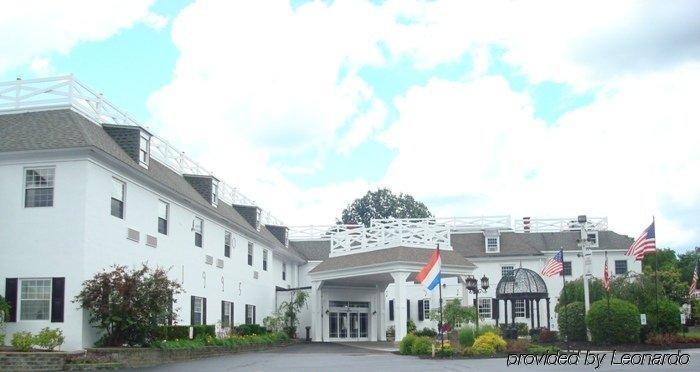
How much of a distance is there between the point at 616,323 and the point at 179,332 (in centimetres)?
1725

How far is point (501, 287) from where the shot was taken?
4241 centimetres

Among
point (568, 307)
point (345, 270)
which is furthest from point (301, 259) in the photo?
point (568, 307)

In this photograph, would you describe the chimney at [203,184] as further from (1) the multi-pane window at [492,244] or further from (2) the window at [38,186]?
(1) the multi-pane window at [492,244]

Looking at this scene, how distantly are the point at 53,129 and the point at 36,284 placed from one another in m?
5.04

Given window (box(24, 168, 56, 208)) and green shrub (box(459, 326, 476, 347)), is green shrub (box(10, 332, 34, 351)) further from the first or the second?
green shrub (box(459, 326, 476, 347))

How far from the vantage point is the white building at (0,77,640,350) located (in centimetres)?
2439

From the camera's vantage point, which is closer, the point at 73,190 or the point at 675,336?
the point at 73,190

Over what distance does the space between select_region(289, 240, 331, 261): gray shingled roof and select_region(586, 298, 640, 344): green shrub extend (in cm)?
2620

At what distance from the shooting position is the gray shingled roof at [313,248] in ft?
182

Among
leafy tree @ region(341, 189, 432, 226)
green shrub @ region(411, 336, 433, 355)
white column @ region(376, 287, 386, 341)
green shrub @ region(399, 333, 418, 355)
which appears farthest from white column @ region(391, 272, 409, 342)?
leafy tree @ region(341, 189, 432, 226)

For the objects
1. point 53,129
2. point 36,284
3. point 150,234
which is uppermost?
point 53,129

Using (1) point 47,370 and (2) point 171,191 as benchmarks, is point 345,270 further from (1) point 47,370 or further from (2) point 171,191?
(1) point 47,370

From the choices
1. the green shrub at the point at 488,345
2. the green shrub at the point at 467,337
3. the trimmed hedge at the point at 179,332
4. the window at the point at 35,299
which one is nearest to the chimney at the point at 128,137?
the window at the point at 35,299

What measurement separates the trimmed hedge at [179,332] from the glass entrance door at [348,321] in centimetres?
1651
